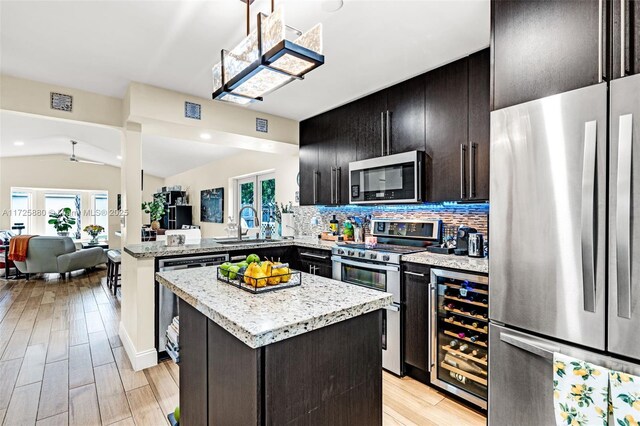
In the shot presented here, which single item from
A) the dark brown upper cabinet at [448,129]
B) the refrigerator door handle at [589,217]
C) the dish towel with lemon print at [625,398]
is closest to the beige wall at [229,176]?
the dark brown upper cabinet at [448,129]

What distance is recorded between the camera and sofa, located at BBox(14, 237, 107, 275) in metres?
5.61

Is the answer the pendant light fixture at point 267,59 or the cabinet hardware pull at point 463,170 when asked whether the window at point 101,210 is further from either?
the cabinet hardware pull at point 463,170

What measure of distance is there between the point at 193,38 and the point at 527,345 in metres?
2.62

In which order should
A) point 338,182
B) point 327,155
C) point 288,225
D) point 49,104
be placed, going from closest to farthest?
point 49,104 < point 338,182 < point 327,155 < point 288,225

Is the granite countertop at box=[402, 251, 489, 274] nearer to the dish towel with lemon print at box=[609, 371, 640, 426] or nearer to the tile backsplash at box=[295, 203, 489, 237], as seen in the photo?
the tile backsplash at box=[295, 203, 489, 237]

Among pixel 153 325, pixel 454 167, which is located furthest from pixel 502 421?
pixel 153 325

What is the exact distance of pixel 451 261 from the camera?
2123mm

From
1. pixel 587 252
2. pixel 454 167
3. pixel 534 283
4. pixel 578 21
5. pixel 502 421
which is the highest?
pixel 578 21

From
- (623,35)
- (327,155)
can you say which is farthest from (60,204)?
(623,35)

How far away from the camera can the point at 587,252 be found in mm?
1246

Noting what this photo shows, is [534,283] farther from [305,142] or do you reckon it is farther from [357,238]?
[305,142]

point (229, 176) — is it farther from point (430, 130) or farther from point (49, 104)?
point (430, 130)

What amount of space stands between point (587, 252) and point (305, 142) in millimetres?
3143

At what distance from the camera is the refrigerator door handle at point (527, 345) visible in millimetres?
1362
